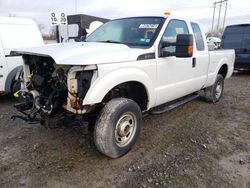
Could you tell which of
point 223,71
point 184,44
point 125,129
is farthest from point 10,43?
point 223,71

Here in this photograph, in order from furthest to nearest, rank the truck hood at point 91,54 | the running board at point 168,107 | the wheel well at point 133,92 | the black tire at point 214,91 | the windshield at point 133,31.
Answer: the black tire at point 214,91 → the running board at point 168,107 → the windshield at point 133,31 → the wheel well at point 133,92 → the truck hood at point 91,54

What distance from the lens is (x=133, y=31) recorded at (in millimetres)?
3977

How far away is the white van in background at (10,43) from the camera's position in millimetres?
5449

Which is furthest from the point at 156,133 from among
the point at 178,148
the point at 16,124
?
the point at 16,124

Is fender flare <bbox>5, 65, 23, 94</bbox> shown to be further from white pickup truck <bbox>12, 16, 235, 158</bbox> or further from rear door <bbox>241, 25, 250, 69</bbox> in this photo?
rear door <bbox>241, 25, 250, 69</bbox>

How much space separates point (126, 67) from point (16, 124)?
8.75 feet

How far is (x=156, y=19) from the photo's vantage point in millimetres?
4008

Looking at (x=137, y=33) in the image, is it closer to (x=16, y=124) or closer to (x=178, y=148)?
(x=178, y=148)

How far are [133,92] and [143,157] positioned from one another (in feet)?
3.29

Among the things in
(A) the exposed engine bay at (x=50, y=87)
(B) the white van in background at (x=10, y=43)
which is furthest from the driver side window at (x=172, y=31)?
(B) the white van in background at (x=10, y=43)

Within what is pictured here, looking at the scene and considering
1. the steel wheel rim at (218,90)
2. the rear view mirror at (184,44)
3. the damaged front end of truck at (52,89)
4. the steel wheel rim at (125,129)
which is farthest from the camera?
the steel wheel rim at (218,90)

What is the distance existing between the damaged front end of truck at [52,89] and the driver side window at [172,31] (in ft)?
5.00

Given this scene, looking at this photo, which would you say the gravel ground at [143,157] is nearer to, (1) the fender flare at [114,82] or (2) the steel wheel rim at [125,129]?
(2) the steel wheel rim at [125,129]

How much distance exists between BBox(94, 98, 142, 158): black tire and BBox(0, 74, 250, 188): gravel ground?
0.61 feet
